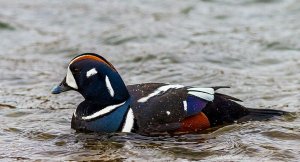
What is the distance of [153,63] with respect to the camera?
13203 mm

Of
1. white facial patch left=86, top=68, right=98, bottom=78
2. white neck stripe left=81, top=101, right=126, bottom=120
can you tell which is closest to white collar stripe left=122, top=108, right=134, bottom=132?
white neck stripe left=81, top=101, right=126, bottom=120

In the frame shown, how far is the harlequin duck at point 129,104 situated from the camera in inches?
348

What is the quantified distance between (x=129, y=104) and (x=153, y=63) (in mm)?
4318

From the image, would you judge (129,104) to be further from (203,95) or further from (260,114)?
(260,114)

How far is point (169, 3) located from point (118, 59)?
4.30 m

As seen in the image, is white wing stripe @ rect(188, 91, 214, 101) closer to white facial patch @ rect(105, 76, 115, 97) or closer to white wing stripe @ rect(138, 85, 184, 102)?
white wing stripe @ rect(138, 85, 184, 102)

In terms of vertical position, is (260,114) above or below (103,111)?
below

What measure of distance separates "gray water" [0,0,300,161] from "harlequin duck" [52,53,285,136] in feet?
0.49

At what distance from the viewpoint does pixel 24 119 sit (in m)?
10.1

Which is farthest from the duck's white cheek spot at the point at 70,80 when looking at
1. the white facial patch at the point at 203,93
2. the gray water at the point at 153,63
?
the white facial patch at the point at 203,93

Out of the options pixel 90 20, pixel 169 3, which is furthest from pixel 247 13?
pixel 90 20

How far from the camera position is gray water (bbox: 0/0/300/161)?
345 inches

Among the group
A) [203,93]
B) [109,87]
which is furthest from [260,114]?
[109,87]

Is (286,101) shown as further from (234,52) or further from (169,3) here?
(169,3)
